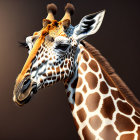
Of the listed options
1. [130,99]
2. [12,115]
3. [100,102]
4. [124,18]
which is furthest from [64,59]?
[12,115]

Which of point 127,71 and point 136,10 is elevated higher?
point 136,10

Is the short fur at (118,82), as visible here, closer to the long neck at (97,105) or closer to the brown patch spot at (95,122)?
the long neck at (97,105)

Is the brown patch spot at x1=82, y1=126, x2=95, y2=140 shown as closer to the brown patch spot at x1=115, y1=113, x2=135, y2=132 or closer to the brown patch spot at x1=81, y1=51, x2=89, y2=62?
the brown patch spot at x1=115, y1=113, x2=135, y2=132

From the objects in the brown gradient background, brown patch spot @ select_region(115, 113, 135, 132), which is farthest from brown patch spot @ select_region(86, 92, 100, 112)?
the brown gradient background

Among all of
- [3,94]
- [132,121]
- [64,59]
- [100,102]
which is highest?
[3,94]

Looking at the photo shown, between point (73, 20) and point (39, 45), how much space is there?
32.0 inches

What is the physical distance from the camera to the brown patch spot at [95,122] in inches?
33.0

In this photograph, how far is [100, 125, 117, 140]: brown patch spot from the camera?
81 centimetres

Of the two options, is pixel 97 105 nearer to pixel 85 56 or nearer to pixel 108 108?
pixel 108 108

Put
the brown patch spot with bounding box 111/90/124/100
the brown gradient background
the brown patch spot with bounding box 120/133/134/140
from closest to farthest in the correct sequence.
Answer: the brown patch spot with bounding box 120/133/134/140 → the brown patch spot with bounding box 111/90/124/100 → the brown gradient background

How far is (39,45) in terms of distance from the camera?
3.09 feet

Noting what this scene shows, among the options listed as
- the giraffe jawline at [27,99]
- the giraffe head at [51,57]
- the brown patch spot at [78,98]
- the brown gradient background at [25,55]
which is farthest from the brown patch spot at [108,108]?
the brown gradient background at [25,55]

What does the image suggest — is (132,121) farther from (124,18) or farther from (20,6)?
(20,6)

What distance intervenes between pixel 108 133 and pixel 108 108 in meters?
0.11
